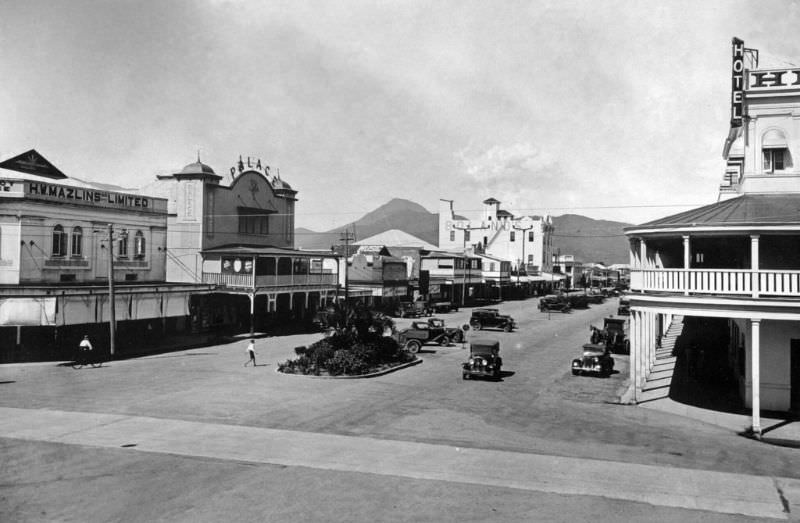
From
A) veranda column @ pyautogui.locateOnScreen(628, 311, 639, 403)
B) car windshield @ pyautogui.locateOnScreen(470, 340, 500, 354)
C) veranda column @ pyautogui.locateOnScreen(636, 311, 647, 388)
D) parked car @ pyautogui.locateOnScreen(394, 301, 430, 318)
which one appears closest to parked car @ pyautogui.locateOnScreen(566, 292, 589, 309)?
parked car @ pyautogui.locateOnScreen(394, 301, 430, 318)

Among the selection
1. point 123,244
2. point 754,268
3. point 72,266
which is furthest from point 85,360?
point 754,268

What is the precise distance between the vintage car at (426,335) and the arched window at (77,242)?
64.6 ft

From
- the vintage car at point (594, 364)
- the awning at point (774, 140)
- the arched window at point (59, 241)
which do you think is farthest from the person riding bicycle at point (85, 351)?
the awning at point (774, 140)

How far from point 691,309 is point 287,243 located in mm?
43555

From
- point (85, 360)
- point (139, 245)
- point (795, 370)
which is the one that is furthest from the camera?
point (139, 245)

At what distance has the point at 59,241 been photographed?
3753 centimetres

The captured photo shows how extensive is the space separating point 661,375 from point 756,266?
10388mm

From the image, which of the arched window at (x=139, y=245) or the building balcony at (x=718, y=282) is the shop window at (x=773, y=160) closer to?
the building balcony at (x=718, y=282)

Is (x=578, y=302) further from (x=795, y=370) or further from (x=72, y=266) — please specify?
(x=72, y=266)

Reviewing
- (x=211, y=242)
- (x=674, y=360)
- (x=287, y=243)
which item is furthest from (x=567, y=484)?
(x=287, y=243)

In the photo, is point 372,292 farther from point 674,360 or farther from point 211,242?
point 674,360

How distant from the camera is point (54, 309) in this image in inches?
1231

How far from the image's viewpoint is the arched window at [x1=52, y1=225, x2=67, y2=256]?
122 ft

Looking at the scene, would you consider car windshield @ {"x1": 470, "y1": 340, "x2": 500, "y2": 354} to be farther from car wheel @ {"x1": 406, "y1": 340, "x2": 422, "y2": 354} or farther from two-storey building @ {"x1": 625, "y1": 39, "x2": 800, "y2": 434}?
car wheel @ {"x1": 406, "y1": 340, "x2": 422, "y2": 354}
